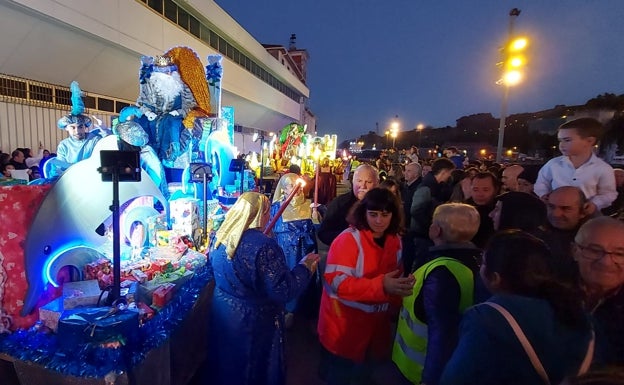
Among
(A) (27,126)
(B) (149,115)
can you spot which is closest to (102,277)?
(B) (149,115)

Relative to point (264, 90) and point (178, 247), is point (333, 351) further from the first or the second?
point (264, 90)

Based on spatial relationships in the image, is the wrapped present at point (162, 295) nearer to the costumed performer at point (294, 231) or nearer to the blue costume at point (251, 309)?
the blue costume at point (251, 309)

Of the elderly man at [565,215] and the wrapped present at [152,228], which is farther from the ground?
the elderly man at [565,215]

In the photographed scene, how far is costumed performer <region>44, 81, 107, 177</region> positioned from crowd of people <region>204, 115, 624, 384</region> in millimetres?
2735

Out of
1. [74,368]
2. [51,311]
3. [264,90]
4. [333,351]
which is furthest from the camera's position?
[264,90]

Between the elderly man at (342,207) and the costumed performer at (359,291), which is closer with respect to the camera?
the costumed performer at (359,291)

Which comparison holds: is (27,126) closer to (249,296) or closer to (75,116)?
(75,116)

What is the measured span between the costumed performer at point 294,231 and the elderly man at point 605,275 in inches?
119

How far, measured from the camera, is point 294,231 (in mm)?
4355

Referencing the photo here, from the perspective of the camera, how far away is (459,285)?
1824 mm

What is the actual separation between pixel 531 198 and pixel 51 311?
11.4ft

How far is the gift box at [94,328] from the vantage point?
6.43 feet

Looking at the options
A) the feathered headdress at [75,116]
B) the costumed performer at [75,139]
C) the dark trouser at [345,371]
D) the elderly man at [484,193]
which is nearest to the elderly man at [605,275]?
the dark trouser at [345,371]

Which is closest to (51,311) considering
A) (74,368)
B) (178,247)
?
(74,368)
